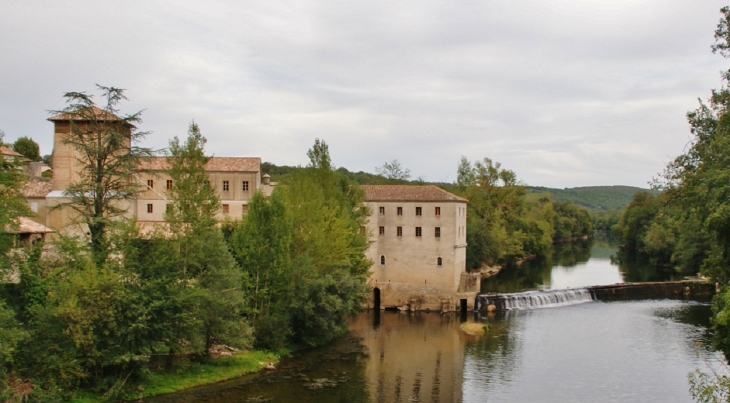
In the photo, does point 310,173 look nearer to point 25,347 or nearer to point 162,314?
point 162,314

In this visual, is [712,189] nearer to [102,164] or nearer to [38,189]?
[102,164]

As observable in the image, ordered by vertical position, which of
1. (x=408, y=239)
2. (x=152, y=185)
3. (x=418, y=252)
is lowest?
(x=418, y=252)

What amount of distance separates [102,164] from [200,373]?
362 inches

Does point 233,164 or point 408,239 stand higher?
point 233,164

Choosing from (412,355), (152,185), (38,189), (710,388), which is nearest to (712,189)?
(710,388)

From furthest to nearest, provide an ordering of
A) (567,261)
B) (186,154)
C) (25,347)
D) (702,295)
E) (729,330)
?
(567,261), (702,295), (186,154), (25,347), (729,330)

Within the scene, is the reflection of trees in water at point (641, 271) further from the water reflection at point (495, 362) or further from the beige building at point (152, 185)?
the beige building at point (152, 185)

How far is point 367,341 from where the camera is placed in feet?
114

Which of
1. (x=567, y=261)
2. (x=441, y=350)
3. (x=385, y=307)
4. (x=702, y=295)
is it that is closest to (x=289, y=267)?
(x=441, y=350)

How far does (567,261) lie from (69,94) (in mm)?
67637

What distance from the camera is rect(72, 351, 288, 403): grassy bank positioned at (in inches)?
933

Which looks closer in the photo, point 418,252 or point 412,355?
point 412,355

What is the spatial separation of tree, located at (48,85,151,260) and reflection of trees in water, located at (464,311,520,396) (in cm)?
1569

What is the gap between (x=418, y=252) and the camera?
147 ft
